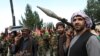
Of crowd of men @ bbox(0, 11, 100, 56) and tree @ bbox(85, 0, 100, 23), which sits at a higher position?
tree @ bbox(85, 0, 100, 23)

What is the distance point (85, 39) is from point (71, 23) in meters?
0.54

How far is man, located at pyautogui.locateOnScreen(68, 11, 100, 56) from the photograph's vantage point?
18.3 feet

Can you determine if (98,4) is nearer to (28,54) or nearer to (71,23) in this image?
(28,54)

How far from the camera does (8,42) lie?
19.9 metres

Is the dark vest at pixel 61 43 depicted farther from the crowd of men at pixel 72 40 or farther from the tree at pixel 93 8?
the tree at pixel 93 8

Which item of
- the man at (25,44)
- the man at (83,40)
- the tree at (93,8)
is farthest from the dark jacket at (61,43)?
the tree at (93,8)

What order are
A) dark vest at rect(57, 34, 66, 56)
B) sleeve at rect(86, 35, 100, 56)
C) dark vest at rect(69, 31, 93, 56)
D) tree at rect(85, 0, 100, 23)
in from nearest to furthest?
1. sleeve at rect(86, 35, 100, 56)
2. dark vest at rect(69, 31, 93, 56)
3. dark vest at rect(57, 34, 66, 56)
4. tree at rect(85, 0, 100, 23)

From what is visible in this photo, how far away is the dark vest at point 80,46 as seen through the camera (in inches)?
223

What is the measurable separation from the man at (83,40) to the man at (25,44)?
453cm

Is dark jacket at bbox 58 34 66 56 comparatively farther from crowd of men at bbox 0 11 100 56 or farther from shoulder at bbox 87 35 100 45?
shoulder at bbox 87 35 100 45

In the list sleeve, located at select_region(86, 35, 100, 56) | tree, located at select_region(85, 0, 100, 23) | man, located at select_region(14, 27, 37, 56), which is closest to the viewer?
sleeve, located at select_region(86, 35, 100, 56)

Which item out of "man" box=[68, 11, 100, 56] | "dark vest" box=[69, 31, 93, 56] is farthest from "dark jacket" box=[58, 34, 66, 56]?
"dark vest" box=[69, 31, 93, 56]

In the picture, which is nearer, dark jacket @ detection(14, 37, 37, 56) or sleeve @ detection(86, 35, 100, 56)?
sleeve @ detection(86, 35, 100, 56)

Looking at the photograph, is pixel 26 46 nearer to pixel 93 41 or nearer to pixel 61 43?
pixel 61 43
